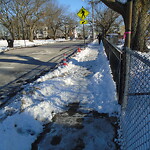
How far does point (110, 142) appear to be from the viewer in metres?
2.68

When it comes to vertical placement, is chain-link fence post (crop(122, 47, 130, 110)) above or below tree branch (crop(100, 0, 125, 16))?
below

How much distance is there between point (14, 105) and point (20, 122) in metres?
0.79

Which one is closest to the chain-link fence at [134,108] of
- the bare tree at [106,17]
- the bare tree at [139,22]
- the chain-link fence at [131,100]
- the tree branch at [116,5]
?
the chain-link fence at [131,100]

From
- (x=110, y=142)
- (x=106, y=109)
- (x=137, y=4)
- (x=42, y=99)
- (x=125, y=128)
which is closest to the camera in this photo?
(x=110, y=142)

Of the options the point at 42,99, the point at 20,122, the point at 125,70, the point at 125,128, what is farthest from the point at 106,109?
the point at 20,122

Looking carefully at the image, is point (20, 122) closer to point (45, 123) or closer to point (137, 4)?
point (45, 123)

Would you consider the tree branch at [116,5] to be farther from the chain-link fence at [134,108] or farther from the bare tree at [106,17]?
the bare tree at [106,17]

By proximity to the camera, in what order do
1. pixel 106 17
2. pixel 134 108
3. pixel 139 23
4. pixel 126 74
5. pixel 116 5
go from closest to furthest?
pixel 134 108
pixel 126 74
pixel 116 5
pixel 139 23
pixel 106 17

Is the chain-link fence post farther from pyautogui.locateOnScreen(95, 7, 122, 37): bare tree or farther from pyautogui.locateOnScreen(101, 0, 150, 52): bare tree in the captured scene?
pyautogui.locateOnScreen(95, 7, 122, 37): bare tree

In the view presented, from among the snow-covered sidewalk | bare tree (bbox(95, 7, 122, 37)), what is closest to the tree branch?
the snow-covered sidewalk

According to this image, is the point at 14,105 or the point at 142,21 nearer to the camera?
the point at 14,105


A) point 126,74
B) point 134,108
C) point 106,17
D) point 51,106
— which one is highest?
point 106,17

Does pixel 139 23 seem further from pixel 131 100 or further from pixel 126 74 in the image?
pixel 131 100

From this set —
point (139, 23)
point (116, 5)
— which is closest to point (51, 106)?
point (116, 5)
